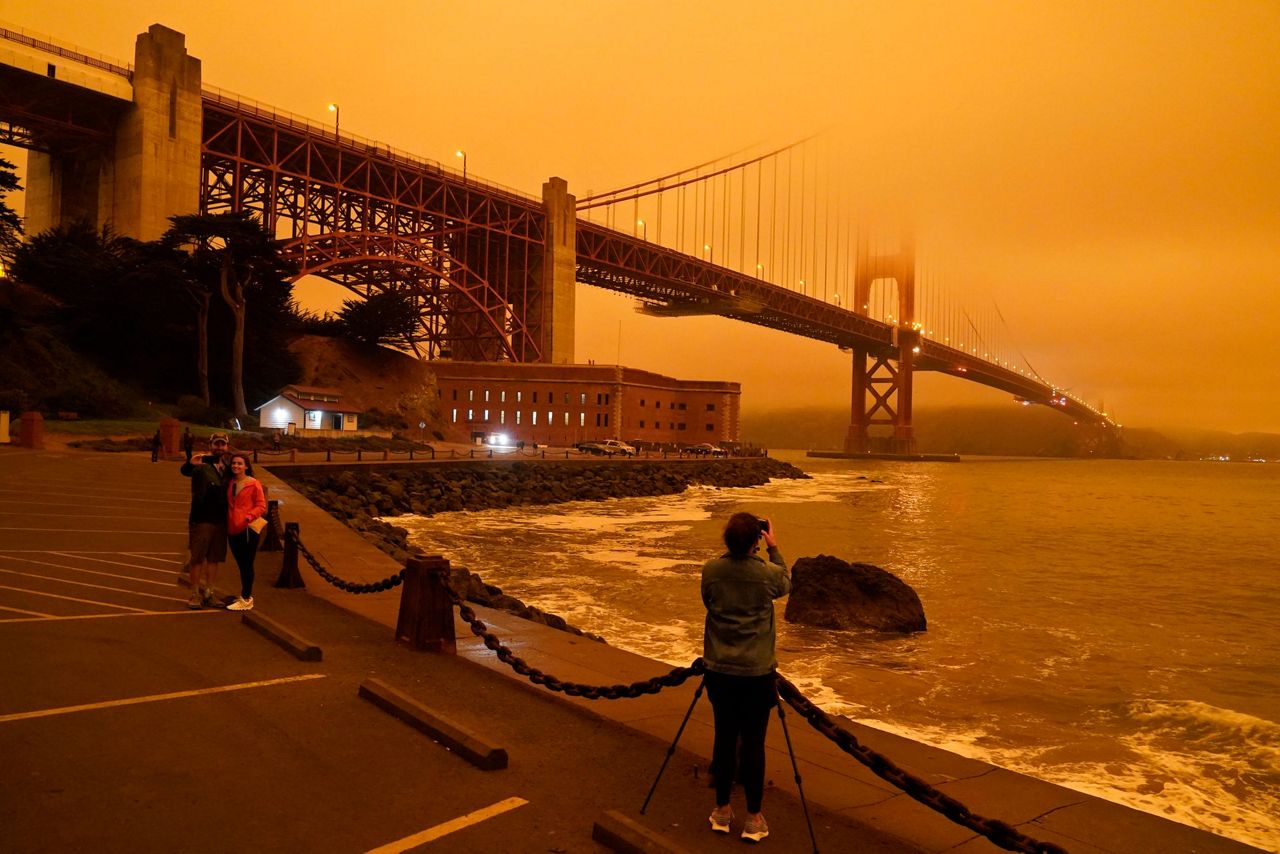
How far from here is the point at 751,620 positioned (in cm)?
403

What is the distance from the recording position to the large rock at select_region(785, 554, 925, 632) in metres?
13.4

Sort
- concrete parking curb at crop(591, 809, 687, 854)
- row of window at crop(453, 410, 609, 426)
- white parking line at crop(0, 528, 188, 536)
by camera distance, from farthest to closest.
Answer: row of window at crop(453, 410, 609, 426), white parking line at crop(0, 528, 188, 536), concrete parking curb at crop(591, 809, 687, 854)

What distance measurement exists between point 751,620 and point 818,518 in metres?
33.7

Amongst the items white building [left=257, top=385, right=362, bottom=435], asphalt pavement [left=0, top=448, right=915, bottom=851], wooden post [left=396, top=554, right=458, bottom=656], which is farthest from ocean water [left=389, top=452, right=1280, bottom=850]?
white building [left=257, top=385, right=362, bottom=435]

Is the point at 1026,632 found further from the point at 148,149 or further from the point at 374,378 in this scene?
the point at 374,378

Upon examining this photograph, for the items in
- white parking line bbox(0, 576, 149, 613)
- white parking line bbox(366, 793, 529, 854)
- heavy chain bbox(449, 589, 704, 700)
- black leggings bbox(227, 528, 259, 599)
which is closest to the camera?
white parking line bbox(366, 793, 529, 854)

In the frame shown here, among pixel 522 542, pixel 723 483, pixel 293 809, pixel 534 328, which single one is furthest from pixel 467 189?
pixel 293 809

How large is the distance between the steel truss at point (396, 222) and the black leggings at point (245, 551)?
4747 cm

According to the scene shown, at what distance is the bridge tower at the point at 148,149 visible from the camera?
4622 centimetres

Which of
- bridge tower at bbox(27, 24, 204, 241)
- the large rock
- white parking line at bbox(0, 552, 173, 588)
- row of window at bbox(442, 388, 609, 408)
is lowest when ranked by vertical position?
the large rock

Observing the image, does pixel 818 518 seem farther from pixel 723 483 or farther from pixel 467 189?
pixel 467 189

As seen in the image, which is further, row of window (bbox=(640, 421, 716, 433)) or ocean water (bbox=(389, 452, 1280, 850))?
row of window (bbox=(640, 421, 716, 433))

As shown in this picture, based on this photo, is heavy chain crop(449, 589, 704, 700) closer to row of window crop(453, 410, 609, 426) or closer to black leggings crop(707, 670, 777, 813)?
black leggings crop(707, 670, 777, 813)

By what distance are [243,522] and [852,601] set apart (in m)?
9.06
